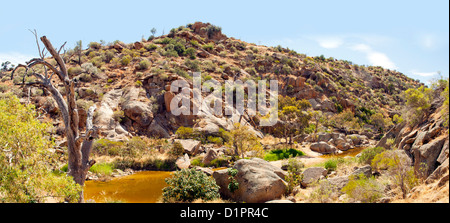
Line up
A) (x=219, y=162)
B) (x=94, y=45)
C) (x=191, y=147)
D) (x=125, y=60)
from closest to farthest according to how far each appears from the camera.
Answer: (x=219, y=162) < (x=191, y=147) < (x=125, y=60) < (x=94, y=45)

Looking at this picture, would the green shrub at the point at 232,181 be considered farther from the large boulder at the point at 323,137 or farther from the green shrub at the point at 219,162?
the large boulder at the point at 323,137

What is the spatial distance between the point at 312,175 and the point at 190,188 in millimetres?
7304

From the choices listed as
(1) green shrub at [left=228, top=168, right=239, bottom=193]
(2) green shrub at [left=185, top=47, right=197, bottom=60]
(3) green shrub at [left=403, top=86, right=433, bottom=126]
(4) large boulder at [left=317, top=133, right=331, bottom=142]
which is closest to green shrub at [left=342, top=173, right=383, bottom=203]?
(3) green shrub at [left=403, top=86, right=433, bottom=126]

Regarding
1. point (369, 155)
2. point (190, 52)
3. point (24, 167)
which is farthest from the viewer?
point (190, 52)

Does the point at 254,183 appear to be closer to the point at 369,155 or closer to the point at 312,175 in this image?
the point at 312,175

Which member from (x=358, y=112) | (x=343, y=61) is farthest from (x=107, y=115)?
(x=343, y=61)

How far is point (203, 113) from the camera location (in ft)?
112

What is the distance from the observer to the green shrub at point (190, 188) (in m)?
11.2

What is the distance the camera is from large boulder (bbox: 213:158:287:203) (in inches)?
440

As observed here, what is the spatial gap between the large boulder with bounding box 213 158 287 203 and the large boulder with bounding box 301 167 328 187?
2142 mm

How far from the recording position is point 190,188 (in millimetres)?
11258

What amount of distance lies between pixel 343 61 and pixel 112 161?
3020 inches

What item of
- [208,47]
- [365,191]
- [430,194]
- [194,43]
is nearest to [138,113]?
[365,191]
